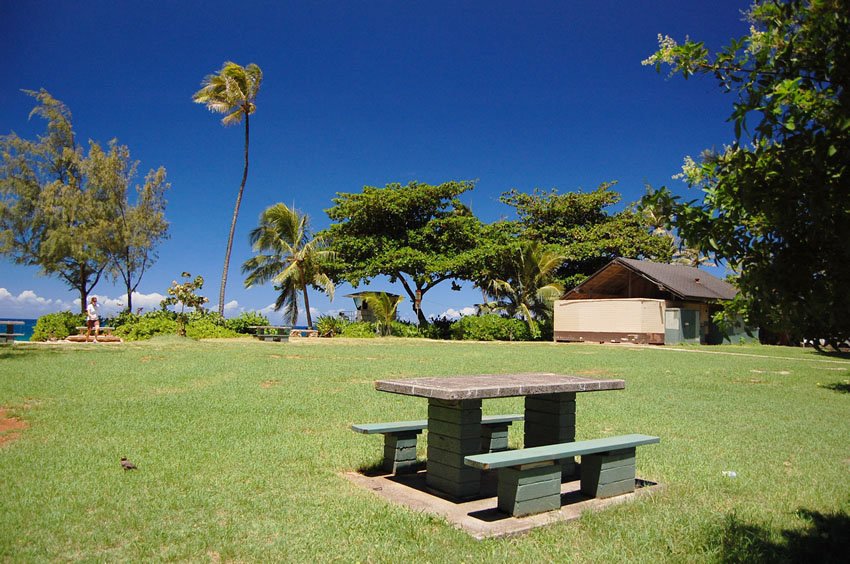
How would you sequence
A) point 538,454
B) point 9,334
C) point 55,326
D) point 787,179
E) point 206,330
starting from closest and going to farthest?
point 787,179 < point 538,454 < point 9,334 < point 55,326 < point 206,330

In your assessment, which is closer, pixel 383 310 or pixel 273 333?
pixel 273 333

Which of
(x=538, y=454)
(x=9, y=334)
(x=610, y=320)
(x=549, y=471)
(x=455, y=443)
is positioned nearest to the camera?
(x=538, y=454)

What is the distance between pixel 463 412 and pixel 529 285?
1305 inches

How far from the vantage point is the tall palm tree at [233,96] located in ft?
109

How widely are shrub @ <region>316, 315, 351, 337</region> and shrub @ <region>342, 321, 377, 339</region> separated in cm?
34

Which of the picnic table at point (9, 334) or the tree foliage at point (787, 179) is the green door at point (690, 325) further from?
the tree foliage at point (787, 179)

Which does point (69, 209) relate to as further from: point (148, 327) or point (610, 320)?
point (610, 320)

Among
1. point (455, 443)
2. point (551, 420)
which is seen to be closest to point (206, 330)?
point (551, 420)

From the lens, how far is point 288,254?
39781 millimetres

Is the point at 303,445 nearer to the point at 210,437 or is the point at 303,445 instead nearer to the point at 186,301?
the point at 210,437

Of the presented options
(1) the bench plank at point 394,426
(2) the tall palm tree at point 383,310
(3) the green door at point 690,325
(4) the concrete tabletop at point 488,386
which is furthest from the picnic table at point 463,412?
(2) the tall palm tree at point 383,310

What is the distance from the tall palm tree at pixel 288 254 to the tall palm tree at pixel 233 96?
5.53 m

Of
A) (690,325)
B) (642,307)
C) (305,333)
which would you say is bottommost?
(305,333)

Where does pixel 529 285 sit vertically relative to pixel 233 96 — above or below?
Result: below
